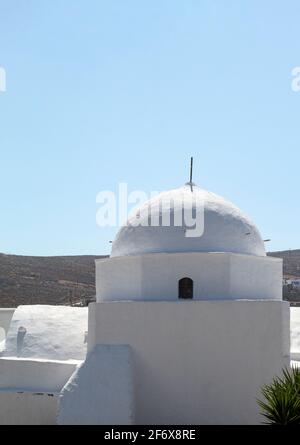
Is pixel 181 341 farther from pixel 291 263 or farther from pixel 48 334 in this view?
pixel 291 263

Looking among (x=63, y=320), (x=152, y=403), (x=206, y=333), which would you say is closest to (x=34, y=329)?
(x=63, y=320)

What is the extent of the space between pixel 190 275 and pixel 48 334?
397 centimetres

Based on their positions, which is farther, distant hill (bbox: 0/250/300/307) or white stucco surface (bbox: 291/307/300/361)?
distant hill (bbox: 0/250/300/307)

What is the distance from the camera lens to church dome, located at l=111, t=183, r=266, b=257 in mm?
11430

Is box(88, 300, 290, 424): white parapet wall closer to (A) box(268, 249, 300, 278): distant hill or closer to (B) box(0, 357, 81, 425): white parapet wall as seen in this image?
(B) box(0, 357, 81, 425): white parapet wall

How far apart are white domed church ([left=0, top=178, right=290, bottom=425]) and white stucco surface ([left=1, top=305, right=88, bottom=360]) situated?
5.79 feet

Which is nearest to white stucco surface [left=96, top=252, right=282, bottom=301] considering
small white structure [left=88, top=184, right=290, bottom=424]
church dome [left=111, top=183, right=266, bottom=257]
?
small white structure [left=88, top=184, right=290, bottom=424]

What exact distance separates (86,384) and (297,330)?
17.6 feet

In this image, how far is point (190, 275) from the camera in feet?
36.5

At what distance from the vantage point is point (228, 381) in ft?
34.2

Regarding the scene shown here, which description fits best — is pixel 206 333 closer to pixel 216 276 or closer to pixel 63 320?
pixel 216 276

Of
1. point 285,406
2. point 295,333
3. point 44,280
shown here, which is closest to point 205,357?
point 285,406
